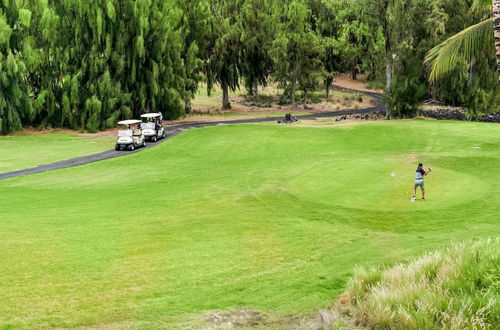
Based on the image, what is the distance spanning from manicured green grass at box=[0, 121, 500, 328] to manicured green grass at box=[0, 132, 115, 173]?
5.22m

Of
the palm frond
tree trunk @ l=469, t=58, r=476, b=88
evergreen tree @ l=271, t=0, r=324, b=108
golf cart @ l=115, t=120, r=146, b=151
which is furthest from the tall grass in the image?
evergreen tree @ l=271, t=0, r=324, b=108

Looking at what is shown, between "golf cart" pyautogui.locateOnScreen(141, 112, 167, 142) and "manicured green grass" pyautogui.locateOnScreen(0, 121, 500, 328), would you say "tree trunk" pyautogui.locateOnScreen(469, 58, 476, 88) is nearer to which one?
"manicured green grass" pyautogui.locateOnScreen(0, 121, 500, 328)

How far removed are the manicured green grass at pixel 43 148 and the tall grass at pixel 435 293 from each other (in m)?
30.1

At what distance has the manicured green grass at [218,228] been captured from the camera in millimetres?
12527

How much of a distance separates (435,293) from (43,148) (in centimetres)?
4056

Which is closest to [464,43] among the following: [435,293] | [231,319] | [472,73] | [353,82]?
[435,293]

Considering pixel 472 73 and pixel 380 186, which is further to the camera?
pixel 472 73

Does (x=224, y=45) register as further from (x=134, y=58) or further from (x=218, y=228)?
(x=218, y=228)

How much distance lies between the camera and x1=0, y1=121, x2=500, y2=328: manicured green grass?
12.5m

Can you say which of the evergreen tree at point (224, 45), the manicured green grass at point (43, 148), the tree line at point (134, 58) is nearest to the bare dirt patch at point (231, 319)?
the manicured green grass at point (43, 148)

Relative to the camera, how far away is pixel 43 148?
4444cm

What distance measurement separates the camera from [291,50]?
73.2 metres

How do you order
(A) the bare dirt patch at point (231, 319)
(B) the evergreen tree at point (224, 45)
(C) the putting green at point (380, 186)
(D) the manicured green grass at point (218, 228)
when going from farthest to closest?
(B) the evergreen tree at point (224, 45), (C) the putting green at point (380, 186), (D) the manicured green grass at point (218, 228), (A) the bare dirt patch at point (231, 319)

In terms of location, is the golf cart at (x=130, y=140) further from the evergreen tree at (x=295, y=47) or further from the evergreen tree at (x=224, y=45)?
the evergreen tree at (x=295, y=47)
